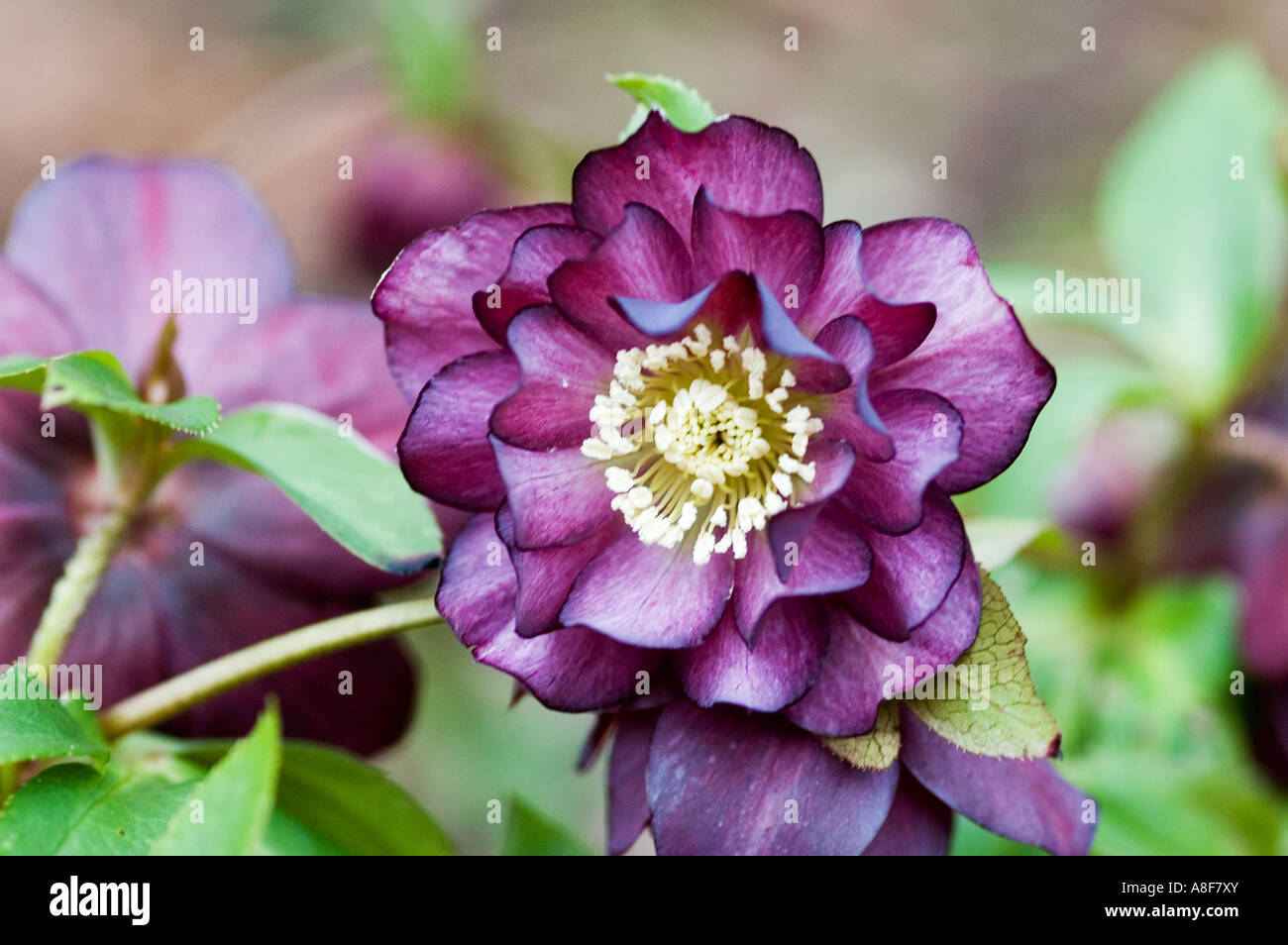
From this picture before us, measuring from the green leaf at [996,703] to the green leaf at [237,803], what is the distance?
23cm

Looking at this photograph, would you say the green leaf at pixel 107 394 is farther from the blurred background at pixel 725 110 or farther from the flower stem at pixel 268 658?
the blurred background at pixel 725 110

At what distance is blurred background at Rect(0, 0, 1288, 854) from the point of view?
90 centimetres

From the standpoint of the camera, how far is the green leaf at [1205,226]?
94 cm

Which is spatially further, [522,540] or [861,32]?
[861,32]

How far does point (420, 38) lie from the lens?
1.31 meters

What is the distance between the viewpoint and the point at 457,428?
0.47 meters

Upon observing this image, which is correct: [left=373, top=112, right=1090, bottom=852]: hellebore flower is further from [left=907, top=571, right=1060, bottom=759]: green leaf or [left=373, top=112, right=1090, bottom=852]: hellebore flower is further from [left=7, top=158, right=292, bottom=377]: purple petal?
[left=7, top=158, right=292, bottom=377]: purple petal

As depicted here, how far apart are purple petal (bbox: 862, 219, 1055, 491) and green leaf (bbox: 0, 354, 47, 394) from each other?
0.29 m

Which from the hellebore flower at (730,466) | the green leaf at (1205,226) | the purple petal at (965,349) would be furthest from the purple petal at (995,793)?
the green leaf at (1205,226)

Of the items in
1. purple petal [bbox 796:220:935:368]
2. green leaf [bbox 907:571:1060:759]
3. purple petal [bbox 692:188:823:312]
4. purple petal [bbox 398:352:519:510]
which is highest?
purple petal [bbox 692:188:823:312]

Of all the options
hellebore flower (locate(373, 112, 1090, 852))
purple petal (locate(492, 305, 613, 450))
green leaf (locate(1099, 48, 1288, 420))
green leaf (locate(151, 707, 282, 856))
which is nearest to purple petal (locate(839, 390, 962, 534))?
hellebore flower (locate(373, 112, 1090, 852))
